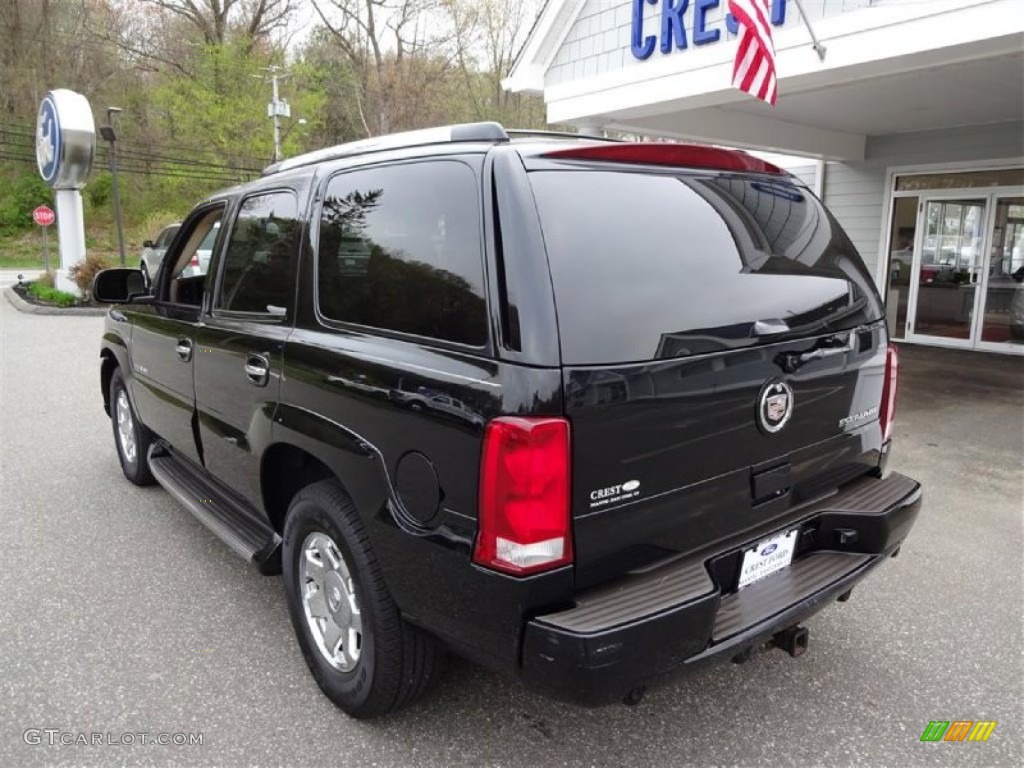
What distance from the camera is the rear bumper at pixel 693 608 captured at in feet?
6.23

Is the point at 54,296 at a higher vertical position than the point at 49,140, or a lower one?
lower

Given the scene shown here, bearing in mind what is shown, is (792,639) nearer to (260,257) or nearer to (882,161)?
(260,257)

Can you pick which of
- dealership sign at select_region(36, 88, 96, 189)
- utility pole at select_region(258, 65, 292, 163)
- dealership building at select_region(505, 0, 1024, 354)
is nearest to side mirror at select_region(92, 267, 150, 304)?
dealership building at select_region(505, 0, 1024, 354)

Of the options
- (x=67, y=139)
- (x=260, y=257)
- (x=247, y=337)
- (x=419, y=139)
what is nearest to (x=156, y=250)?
(x=67, y=139)

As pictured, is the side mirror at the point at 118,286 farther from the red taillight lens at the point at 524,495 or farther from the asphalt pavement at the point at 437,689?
the red taillight lens at the point at 524,495

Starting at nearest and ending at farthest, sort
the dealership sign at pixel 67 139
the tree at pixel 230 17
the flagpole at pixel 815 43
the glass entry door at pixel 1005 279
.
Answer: the flagpole at pixel 815 43, the glass entry door at pixel 1005 279, the dealership sign at pixel 67 139, the tree at pixel 230 17

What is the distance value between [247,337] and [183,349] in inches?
33.3

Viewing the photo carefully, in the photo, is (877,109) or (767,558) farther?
(877,109)

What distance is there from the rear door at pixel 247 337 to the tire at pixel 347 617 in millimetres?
447

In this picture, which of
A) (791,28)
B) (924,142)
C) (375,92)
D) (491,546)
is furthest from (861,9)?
(375,92)

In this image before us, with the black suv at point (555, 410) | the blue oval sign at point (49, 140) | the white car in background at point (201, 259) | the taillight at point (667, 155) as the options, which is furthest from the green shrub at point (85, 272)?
the taillight at point (667, 155)

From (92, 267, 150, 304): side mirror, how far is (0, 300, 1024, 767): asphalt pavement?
1.33 metres

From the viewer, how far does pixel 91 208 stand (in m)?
45.1

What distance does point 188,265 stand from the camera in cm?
418
